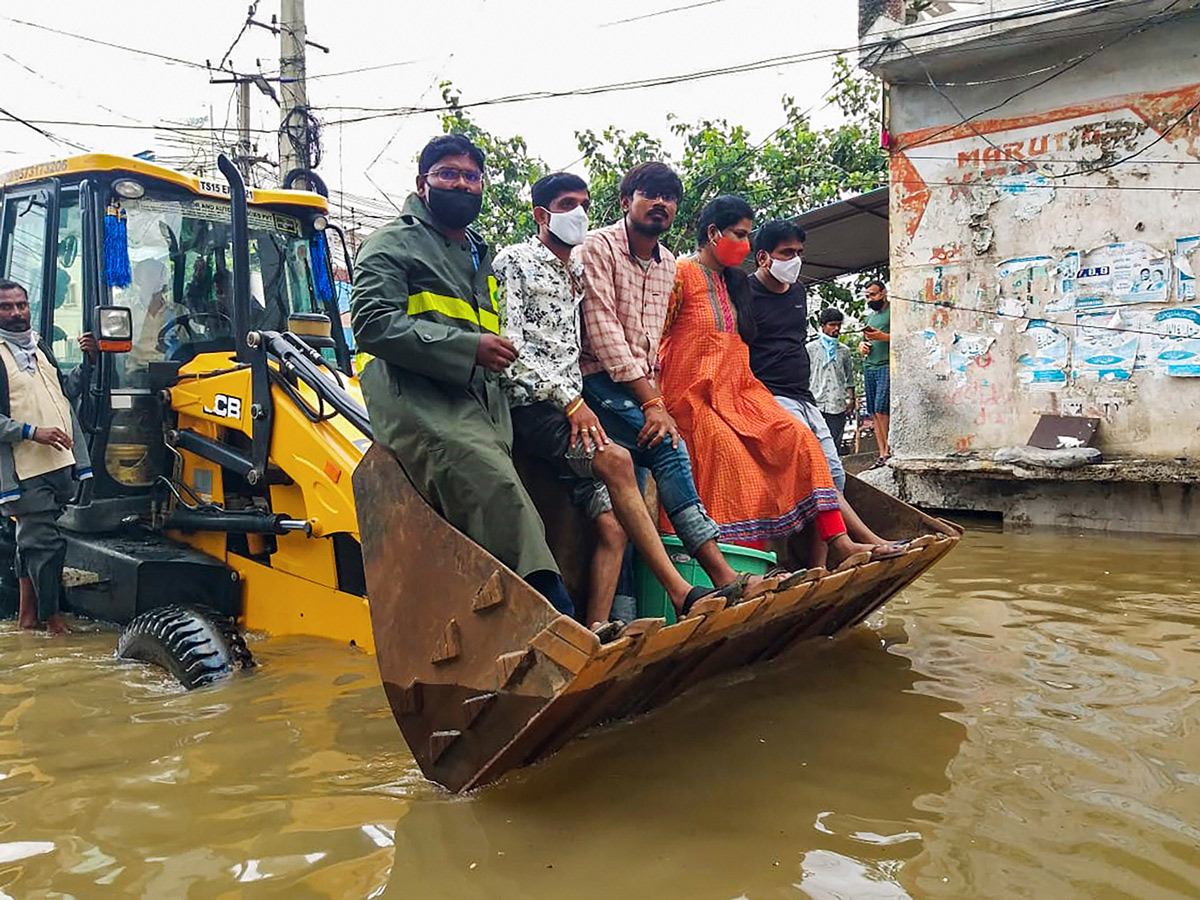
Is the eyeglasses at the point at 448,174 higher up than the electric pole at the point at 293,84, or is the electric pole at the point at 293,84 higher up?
the electric pole at the point at 293,84

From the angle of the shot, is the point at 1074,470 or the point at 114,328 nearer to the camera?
the point at 114,328

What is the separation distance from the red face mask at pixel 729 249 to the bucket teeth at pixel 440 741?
2348 mm

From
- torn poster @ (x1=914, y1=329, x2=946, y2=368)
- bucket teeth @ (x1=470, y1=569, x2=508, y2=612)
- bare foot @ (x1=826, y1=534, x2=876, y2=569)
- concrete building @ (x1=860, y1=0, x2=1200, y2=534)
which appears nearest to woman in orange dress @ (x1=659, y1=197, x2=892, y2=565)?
bare foot @ (x1=826, y1=534, x2=876, y2=569)

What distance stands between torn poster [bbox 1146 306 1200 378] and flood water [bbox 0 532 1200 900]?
4288 mm

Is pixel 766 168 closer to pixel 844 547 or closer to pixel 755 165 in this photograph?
pixel 755 165

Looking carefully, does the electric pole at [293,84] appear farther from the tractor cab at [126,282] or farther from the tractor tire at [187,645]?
the tractor tire at [187,645]

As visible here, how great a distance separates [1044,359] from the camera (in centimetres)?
884

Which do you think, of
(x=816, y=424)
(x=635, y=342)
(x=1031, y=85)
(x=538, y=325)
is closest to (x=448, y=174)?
(x=538, y=325)

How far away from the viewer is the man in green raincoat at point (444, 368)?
2.99m

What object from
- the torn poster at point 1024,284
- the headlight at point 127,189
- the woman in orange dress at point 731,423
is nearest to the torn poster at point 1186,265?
the torn poster at point 1024,284

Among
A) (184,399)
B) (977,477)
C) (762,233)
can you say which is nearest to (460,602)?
(762,233)

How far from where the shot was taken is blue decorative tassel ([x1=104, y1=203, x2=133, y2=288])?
4.99 m

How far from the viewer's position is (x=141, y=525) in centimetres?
537

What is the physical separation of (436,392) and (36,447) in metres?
3.22
